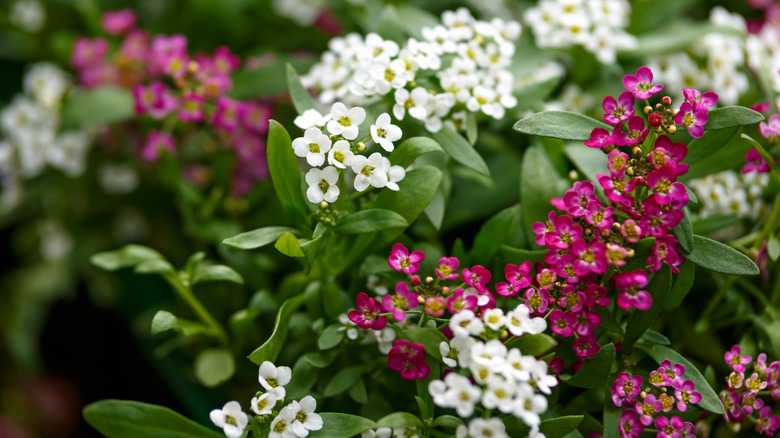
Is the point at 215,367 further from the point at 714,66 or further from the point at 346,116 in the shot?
the point at 714,66

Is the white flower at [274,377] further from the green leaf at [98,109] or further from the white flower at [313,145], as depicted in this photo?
the green leaf at [98,109]

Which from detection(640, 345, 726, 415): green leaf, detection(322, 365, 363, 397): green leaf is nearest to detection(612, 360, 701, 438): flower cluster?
detection(640, 345, 726, 415): green leaf

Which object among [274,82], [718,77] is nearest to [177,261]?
[274,82]

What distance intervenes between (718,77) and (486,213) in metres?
0.48

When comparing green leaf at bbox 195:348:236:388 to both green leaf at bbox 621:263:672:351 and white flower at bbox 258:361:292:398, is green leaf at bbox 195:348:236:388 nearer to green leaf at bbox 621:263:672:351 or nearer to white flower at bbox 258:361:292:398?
white flower at bbox 258:361:292:398

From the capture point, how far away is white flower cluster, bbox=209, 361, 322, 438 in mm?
699

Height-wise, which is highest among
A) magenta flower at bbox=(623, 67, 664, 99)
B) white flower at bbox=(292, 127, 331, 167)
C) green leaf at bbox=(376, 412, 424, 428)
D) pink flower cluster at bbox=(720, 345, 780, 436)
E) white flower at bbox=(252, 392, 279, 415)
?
magenta flower at bbox=(623, 67, 664, 99)

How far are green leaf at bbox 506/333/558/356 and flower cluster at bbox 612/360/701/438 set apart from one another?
4.6 inches

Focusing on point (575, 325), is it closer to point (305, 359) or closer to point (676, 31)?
point (305, 359)

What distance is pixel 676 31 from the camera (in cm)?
124

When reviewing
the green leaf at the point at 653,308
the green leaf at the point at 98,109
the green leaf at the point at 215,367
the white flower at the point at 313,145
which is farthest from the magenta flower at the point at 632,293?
the green leaf at the point at 98,109

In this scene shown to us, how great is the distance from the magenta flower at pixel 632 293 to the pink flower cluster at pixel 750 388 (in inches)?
6.6

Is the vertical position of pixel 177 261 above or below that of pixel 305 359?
below

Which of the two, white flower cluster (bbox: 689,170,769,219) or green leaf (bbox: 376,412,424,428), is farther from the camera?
white flower cluster (bbox: 689,170,769,219)
